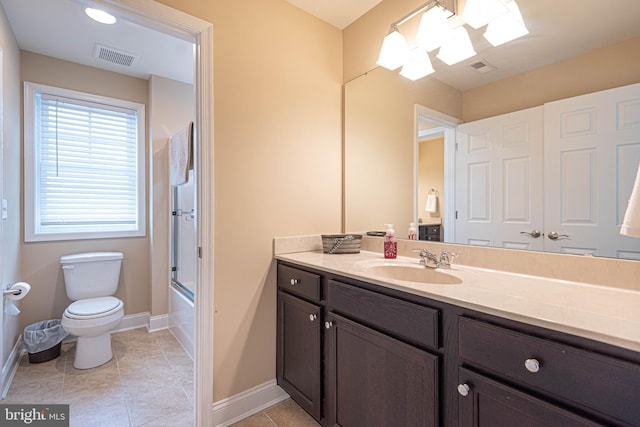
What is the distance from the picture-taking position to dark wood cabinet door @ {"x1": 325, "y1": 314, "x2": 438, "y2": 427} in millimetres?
1021

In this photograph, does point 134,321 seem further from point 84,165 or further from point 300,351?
point 300,351

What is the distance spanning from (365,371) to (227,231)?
37.9 inches

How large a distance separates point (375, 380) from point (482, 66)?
59.3 inches

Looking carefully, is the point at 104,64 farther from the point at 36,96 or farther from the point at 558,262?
the point at 558,262

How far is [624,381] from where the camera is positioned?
2.10 ft

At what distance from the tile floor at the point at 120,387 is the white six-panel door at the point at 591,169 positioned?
2.05 m

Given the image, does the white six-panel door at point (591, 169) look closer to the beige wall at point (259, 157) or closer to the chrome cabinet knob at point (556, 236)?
the chrome cabinet knob at point (556, 236)

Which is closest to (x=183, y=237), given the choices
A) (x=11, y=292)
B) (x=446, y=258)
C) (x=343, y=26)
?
(x=11, y=292)

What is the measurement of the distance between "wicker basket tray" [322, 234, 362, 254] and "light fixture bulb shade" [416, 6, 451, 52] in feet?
3.74

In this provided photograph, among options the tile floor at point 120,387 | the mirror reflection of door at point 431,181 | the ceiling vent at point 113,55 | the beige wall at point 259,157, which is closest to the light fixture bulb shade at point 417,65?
the mirror reflection of door at point 431,181

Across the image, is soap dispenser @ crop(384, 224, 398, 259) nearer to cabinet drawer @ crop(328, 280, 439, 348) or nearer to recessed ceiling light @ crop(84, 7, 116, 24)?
cabinet drawer @ crop(328, 280, 439, 348)

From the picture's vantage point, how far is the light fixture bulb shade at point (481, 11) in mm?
1340

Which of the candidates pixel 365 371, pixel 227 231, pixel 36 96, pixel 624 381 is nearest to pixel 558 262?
pixel 624 381

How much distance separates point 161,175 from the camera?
2.88 meters
